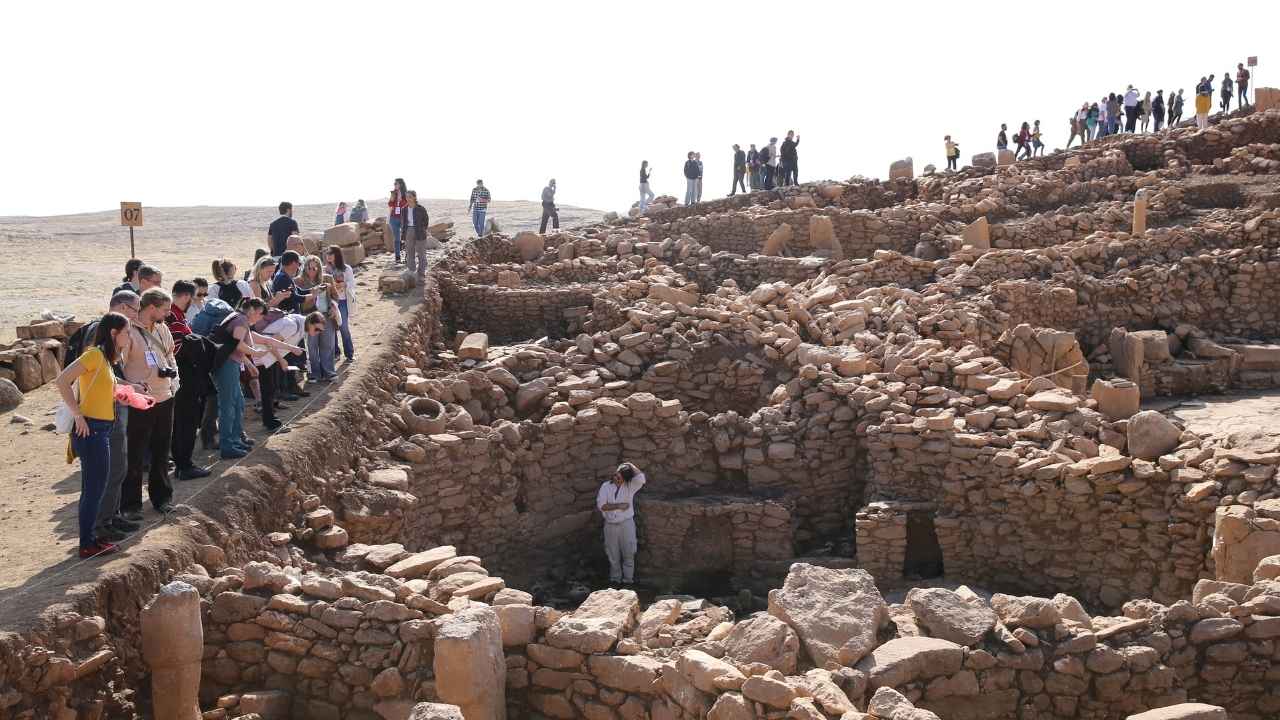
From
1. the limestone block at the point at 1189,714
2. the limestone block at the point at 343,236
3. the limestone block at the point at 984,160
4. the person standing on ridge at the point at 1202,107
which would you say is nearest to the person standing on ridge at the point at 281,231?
the limestone block at the point at 343,236

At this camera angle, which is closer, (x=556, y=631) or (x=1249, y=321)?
(x=556, y=631)

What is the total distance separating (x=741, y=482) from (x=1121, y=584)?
4367mm

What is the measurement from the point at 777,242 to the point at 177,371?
A: 13.8m

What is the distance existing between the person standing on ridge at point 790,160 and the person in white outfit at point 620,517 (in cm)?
1439

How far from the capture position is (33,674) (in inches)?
241

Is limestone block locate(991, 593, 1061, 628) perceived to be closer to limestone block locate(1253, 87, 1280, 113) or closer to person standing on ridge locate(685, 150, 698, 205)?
person standing on ridge locate(685, 150, 698, 205)

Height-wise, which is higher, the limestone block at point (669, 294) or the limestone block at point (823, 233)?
→ the limestone block at point (823, 233)

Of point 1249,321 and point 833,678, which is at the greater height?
point 1249,321

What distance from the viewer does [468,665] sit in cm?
668

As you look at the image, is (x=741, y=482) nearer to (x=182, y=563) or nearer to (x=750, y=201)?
(x=182, y=563)

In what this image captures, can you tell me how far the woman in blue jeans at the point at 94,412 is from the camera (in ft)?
22.6

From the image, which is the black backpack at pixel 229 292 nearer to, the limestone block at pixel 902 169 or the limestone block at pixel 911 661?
the limestone block at pixel 911 661

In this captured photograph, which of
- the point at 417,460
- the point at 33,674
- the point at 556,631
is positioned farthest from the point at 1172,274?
the point at 33,674

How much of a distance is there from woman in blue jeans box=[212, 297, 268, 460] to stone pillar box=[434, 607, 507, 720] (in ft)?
11.3
